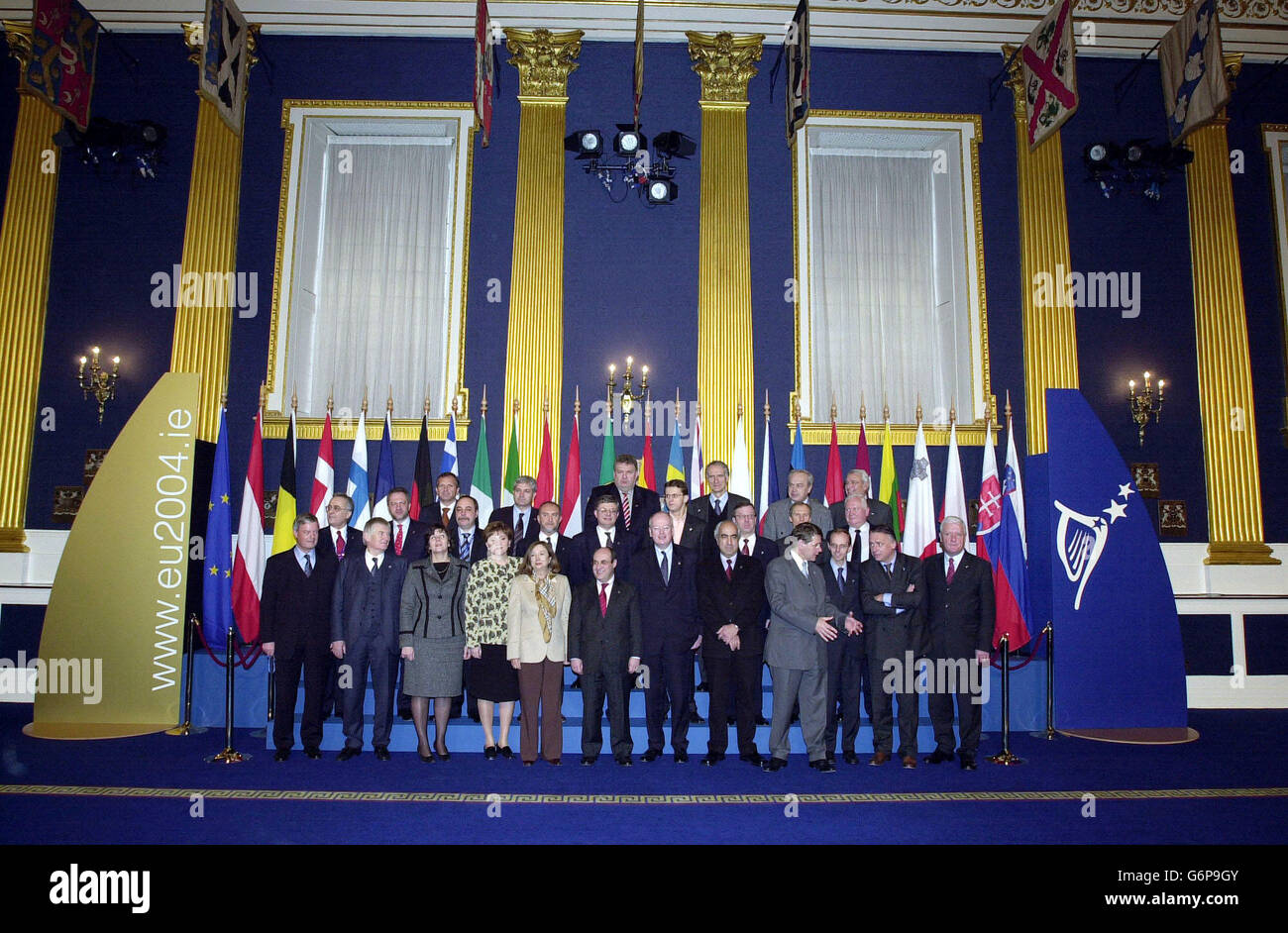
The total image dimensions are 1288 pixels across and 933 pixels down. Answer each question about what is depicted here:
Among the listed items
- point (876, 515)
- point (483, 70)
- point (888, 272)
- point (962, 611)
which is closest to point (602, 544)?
point (876, 515)

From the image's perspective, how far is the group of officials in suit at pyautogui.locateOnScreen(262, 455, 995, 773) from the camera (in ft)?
17.9

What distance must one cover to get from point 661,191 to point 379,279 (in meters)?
3.20

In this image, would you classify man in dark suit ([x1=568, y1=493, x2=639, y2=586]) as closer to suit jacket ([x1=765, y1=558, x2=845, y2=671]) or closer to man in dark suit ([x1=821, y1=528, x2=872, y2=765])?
suit jacket ([x1=765, y1=558, x2=845, y2=671])

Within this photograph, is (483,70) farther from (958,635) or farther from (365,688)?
(958,635)

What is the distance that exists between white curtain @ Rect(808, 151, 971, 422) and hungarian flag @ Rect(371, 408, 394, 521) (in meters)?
4.38

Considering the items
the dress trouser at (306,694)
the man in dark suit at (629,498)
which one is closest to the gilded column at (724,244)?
the man in dark suit at (629,498)

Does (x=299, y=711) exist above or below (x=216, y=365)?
below

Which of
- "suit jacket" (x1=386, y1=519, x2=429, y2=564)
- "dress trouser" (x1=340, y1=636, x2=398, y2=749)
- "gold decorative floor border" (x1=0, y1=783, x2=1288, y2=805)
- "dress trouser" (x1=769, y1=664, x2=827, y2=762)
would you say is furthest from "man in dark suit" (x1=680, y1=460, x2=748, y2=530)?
"dress trouser" (x1=340, y1=636, x2=398, y2=749)

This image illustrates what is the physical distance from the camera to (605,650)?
5.54m

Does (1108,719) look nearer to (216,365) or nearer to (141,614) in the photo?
(141,614)

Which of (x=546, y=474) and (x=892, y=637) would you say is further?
(x=546, y=474)

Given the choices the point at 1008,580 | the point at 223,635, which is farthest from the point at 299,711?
the point at 1008,580

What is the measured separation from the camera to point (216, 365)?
28.9 feet

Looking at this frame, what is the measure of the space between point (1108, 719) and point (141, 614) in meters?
7.17
